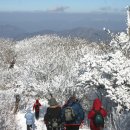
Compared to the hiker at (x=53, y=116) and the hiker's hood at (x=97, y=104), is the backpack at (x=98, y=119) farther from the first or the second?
the hiker at (x=53, y=116)

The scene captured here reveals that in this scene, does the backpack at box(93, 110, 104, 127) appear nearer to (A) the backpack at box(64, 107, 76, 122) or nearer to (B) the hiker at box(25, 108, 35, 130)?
(A) the backpack at box(64, 107, 76, 122)

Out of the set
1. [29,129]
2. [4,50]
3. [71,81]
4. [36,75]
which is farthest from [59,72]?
[4,50]

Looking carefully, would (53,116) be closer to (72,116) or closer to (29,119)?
(72,116)

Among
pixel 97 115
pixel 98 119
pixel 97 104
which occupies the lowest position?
pixel 98 119

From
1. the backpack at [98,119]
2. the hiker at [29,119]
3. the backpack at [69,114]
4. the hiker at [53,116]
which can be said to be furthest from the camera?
the hiker at [29,119]

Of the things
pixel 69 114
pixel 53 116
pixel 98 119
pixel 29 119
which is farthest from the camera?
pixel 29 119

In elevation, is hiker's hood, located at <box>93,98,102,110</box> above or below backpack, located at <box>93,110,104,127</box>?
above

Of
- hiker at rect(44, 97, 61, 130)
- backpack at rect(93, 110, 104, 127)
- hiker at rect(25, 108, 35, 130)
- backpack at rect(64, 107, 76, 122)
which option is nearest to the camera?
backpack at rect(93, 110, 104, 127)

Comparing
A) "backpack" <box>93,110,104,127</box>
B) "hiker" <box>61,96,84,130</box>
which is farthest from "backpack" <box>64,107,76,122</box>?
"backpack" <box>93,110,104,127</box>

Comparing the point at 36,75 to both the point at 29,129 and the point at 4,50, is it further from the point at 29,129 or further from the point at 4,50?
the point at 4,50

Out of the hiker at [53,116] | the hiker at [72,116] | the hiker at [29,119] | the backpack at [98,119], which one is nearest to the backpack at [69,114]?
the hiker at [72,116]

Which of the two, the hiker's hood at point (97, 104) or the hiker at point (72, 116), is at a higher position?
the hiker's hood at point (97, 104)

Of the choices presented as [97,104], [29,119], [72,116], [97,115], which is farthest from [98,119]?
[29,119]

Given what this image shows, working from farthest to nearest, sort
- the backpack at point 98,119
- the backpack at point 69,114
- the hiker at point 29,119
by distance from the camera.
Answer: the hiker at point 29,119, the backpack at point 69,114, the backpack at point 98,119
